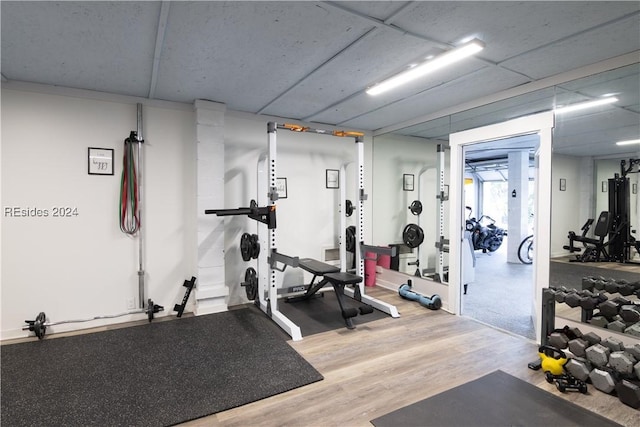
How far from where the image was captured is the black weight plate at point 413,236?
483 cm

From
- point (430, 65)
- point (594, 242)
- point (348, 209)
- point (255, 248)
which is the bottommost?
point (255, 248)

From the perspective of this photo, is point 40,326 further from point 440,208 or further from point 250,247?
point 440,208

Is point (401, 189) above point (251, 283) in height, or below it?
above

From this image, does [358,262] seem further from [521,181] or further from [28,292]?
[521,181]

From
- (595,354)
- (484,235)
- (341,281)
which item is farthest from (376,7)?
(484,235)

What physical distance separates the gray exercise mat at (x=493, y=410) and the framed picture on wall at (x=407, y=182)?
10.7ft

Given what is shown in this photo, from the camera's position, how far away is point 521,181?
6.52 meters

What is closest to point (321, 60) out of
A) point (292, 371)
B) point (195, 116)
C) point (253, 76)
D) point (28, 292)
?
point (253, 76)

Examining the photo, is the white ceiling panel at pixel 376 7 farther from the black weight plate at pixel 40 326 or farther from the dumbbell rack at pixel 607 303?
the black weight plate at pixel 40 326

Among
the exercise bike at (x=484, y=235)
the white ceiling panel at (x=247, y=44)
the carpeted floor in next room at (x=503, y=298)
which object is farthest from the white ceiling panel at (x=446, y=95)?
the exercise bike at (x=484, y=235)

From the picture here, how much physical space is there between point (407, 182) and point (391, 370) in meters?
3.23

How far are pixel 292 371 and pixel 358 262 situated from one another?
6.17 ft

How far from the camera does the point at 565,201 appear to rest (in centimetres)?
300

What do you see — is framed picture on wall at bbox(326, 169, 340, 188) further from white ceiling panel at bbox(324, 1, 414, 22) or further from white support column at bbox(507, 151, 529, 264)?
white support column at bbox(507, 151, 529, 264)
